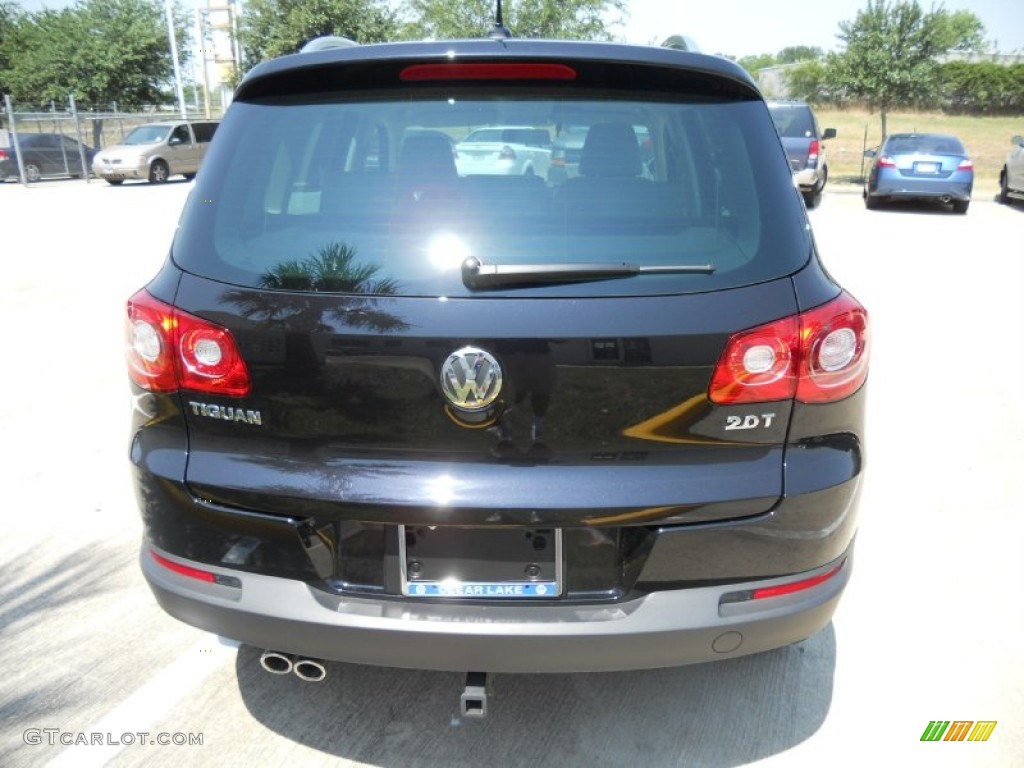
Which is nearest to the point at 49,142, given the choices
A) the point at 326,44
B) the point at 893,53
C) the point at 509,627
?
the point at 893,53

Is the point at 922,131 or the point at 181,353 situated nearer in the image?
the point at 181,353

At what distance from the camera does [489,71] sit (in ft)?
7.15

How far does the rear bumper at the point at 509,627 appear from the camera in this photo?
79.0 inches

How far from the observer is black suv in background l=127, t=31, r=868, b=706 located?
197cm

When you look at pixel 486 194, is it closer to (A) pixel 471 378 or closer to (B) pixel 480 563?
(A) pixel 471 378

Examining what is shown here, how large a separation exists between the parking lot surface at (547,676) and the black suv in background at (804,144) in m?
12.5

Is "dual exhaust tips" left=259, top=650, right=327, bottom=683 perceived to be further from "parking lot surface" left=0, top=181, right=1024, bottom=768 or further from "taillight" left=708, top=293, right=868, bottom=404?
"taillight" left=708, top=293, right=868, bottom=404

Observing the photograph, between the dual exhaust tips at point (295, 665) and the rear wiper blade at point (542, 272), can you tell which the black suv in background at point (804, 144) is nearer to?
the rear wiper blade at point (542, 272)

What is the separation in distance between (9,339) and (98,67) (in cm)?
3498

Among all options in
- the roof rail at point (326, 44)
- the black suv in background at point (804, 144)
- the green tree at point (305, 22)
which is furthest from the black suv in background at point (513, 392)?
the green tree at point (305, 22)

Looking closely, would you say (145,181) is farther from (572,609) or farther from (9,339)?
(572,609)

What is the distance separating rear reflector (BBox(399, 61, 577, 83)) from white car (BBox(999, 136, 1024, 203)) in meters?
19.0

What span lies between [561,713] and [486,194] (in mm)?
1571

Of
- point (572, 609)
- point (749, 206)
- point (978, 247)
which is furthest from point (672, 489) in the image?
point (978, 247)
